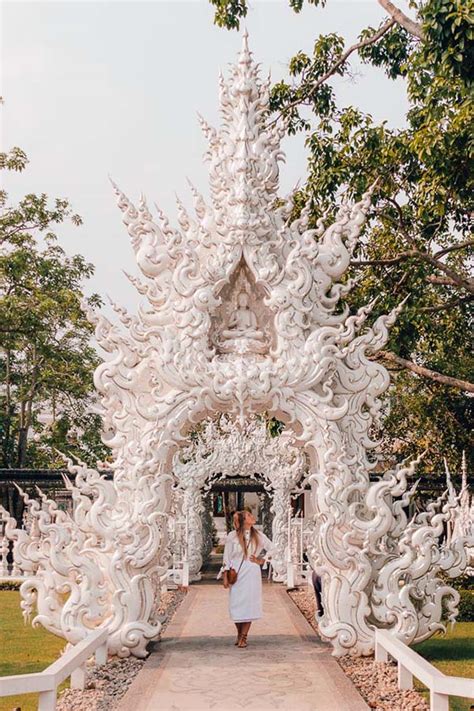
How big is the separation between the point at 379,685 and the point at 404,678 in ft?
0.74

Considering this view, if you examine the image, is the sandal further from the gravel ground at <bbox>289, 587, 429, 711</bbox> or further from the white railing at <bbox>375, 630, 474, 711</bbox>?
the white railing at <bbox>375, 630, 474, 711</bbox>

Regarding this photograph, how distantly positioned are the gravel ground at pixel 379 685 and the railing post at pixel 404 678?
0.05 metres

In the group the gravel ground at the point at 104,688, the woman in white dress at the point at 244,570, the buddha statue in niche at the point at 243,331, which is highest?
the buddha statue in niche at the point at 243,331

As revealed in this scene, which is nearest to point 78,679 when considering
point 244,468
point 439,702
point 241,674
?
point 241,674

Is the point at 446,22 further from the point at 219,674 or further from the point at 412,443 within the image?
the point at 412,443

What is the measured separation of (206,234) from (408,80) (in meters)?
4.40

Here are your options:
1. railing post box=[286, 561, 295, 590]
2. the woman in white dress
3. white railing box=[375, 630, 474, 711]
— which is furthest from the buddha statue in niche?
railing post box=[286, 561, 295, 590]

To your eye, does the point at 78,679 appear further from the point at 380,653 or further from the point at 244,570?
the point at 380,653

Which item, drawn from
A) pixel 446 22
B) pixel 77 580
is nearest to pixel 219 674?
pixel 77 580

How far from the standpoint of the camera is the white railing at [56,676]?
478 centimetres

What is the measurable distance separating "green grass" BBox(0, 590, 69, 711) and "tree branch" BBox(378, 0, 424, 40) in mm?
7912

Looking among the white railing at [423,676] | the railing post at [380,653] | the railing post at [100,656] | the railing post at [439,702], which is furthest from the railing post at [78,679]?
the railing post at [439,702]

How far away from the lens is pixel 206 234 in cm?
851

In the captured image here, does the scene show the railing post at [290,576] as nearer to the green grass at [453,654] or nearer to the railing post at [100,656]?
the green grass at [453,654]
